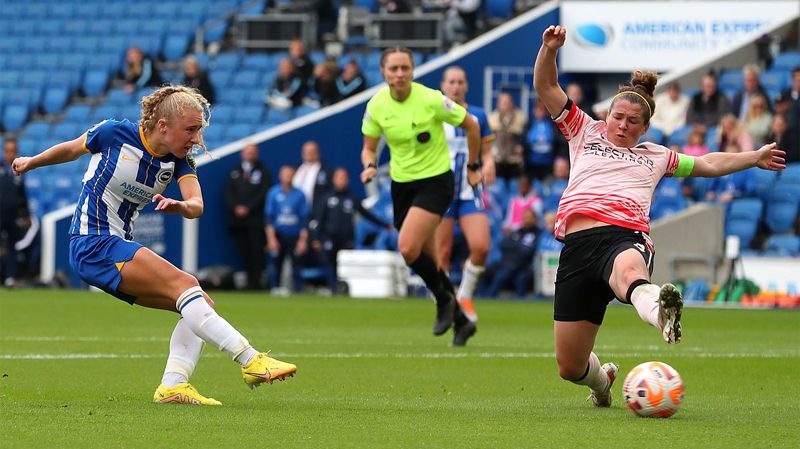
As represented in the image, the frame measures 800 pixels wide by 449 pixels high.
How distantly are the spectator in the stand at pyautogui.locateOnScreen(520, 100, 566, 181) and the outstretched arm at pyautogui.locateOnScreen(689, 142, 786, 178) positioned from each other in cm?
1302

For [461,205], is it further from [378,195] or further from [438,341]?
[378,195]

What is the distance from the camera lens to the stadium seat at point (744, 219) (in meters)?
18.5

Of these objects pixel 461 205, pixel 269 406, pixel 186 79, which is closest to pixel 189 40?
pixel 186 79

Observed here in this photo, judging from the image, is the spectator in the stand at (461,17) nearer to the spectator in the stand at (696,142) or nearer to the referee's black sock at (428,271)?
the spectator in the stand at (696,142)

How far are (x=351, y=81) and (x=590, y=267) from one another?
52.0 feet

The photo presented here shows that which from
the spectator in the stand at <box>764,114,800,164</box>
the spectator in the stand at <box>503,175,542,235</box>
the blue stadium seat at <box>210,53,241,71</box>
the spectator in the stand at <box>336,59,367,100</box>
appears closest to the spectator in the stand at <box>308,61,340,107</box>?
the spectator in the stand at <box>336,59,367,100</box>

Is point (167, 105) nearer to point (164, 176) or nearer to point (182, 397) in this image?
point (164, 176)

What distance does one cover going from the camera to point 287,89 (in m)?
23.1

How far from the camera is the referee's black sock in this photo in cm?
1077

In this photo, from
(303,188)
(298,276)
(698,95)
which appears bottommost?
(298,276)

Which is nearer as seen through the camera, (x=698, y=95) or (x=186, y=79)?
(x=698, y=95)

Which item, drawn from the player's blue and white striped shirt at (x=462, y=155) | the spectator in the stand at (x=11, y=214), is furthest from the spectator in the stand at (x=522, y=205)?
the spectator in the stand at (x=11, y=214)

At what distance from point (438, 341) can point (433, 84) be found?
10881mm

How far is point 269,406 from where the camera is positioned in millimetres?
6859
